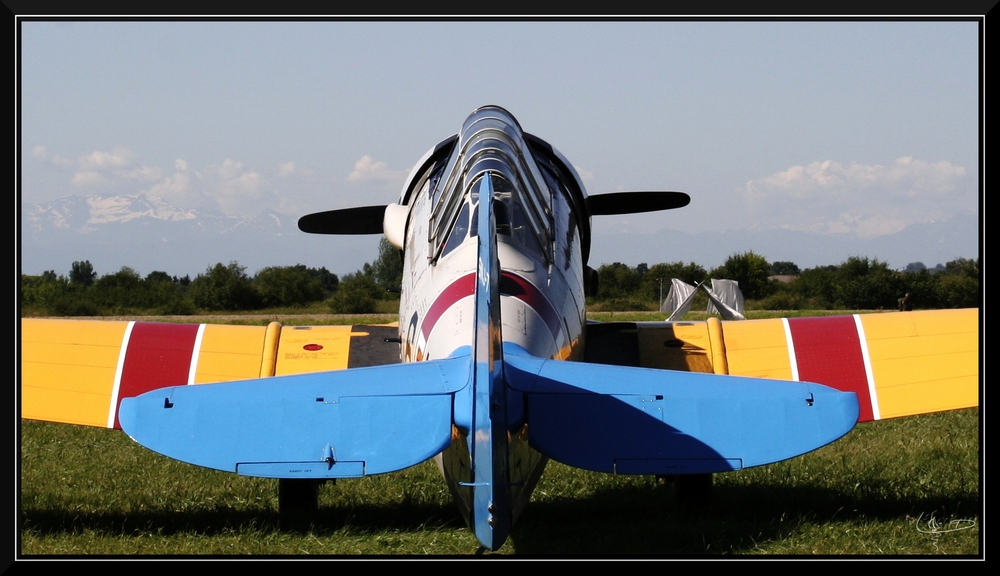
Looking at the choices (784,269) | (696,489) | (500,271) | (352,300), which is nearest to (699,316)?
(352,300)

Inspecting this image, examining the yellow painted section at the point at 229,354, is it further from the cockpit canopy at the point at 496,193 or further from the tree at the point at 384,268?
the tree at the point at 384,268

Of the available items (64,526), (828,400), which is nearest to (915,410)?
(828,400)

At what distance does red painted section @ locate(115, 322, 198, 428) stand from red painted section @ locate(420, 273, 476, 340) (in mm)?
2219

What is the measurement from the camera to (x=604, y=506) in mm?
6359

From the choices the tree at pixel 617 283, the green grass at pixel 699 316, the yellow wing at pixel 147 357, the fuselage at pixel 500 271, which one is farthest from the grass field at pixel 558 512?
the tree at pixel 617 283

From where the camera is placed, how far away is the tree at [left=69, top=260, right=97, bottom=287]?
47.2ft

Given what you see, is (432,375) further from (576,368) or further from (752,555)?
(752,555)

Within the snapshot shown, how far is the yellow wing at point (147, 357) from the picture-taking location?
6340 mm

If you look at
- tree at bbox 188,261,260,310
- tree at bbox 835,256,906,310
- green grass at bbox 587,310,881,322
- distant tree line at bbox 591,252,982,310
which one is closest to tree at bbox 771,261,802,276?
distant tree line at bbox 591,252,982,310

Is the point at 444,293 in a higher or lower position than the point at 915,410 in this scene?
higher

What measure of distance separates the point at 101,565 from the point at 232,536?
59.2 inches

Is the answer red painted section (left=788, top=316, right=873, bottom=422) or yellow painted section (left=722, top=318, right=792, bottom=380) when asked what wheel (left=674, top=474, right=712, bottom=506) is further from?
red painted section (left=788, top=316, right=873, bottom=422)

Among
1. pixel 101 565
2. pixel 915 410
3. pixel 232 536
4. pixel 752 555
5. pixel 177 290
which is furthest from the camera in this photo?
pixel 177 290

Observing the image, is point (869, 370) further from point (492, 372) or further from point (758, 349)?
point (492, 372)
